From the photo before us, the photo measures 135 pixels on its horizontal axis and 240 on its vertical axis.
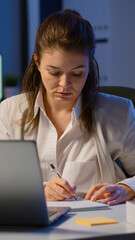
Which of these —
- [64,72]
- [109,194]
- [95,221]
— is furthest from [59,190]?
[64,72]

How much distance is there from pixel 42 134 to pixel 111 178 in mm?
315

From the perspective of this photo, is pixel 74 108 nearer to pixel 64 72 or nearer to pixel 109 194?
pixel 64 72

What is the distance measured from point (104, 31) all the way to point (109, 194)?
3.52 metres

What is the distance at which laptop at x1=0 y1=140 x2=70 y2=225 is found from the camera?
940 millimetres

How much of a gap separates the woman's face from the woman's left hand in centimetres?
38

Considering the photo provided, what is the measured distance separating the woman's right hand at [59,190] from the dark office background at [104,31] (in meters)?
3.39

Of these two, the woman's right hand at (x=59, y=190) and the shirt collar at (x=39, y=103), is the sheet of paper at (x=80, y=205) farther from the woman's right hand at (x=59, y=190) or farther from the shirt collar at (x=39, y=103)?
the shirt collar at (x=39, y=103)

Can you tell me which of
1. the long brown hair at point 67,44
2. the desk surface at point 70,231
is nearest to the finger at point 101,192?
the desk surface at point 70,231

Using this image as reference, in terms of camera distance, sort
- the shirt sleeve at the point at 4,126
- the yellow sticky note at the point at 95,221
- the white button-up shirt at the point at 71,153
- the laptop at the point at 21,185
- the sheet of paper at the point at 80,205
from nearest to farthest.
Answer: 1. the laptop at the point at 21,185
2. the yellow sticky note at the point at 95,221
3. the sheet of paper at the point at 80,205
4. the white button-up shirt at the point at 71,153
5. the shirt sleeve at the point at 4,126

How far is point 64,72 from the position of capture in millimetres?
1540

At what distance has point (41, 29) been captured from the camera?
5.41 ft

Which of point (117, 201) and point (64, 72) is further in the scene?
point (64, 72)

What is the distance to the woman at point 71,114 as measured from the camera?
1.57m

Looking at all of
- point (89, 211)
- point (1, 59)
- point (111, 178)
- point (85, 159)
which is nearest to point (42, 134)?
point (85, 159)
